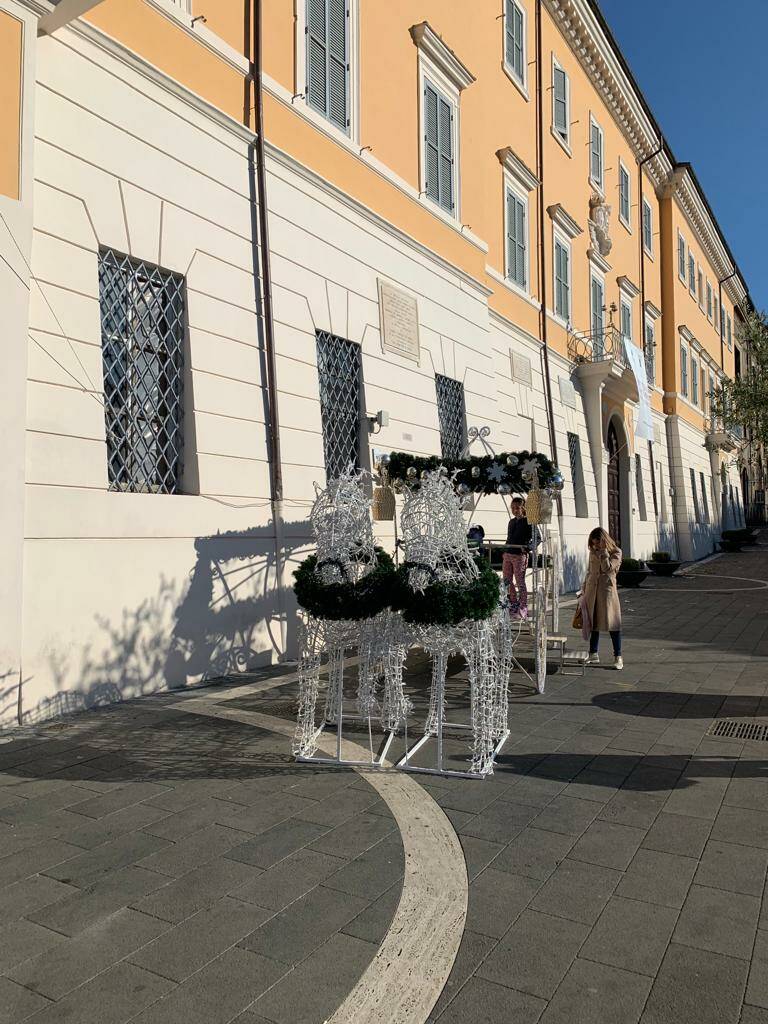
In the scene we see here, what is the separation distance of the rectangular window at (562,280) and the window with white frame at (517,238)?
1724 mm

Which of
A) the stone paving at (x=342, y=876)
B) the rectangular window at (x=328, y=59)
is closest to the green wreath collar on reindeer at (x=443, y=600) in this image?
the stone paving at (x=342, y=876)

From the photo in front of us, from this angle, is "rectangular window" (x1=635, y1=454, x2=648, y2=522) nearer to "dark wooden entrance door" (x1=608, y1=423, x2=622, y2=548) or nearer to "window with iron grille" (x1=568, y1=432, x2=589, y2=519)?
"dark wooden entrance door" (x1=608, y1=423, x2=622, y2=548)

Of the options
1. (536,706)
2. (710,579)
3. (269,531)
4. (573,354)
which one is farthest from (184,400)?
(710,579)

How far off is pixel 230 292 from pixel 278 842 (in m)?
6.31

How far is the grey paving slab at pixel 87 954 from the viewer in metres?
2.61

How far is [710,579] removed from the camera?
21.5 metres

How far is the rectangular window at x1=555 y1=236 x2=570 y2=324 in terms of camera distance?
18609 mm

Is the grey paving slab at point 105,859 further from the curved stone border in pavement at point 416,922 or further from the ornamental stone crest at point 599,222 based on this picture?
the ornamental stone crest at point 599,222

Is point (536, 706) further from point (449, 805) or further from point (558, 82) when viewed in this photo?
point (558, 82)

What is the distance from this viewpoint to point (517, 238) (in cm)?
1680

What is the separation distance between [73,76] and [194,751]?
5.87 meters

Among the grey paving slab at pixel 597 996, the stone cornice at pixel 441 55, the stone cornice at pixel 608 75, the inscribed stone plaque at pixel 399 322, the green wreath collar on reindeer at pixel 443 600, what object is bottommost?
the grey paving slab at pixel 597 996

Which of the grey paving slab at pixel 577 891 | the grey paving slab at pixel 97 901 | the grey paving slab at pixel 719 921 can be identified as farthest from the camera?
the grey paving slab at pixel 577 891

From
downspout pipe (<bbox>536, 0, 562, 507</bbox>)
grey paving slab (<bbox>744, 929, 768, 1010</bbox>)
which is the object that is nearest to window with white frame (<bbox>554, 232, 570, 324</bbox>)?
downspout pipe (<bbox>536, 0, 562, 507</bbox>)
